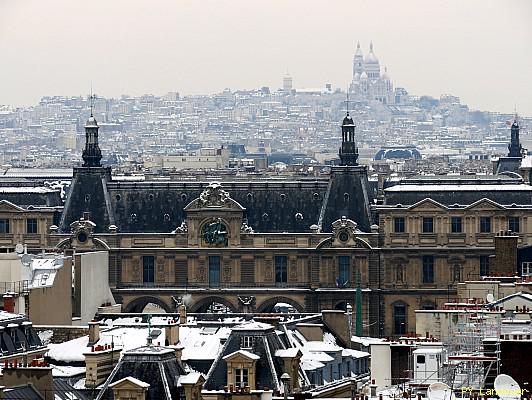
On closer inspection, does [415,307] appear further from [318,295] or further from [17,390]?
[17,390]

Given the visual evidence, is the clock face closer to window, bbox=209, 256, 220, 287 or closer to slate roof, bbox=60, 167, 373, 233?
slate roof, bbox=60, 167, 373, 233

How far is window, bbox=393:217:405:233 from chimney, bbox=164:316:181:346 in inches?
2030

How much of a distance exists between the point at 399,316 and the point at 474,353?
69.5 meters

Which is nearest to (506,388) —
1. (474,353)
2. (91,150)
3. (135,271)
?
(474,353)

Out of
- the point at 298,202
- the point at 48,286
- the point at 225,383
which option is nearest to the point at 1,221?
the point at 298,202

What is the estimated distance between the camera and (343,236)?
12325cm

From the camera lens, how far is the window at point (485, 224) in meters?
122

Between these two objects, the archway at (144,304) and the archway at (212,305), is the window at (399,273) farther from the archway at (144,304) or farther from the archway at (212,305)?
the archway at (144,304)

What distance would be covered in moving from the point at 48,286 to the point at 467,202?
124ft

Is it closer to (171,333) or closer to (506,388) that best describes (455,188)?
(171,333)

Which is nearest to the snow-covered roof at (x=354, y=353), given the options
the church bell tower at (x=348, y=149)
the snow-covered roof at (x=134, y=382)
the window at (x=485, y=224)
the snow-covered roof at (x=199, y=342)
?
the snow-covered roof at (x=199, y=342)

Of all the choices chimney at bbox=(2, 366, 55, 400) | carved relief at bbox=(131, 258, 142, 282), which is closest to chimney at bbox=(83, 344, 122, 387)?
chimney at bbox=(2, 366, 55, 400)

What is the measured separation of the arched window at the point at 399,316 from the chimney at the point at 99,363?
57.8 meters

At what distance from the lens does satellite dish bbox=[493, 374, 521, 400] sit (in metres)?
46.7
